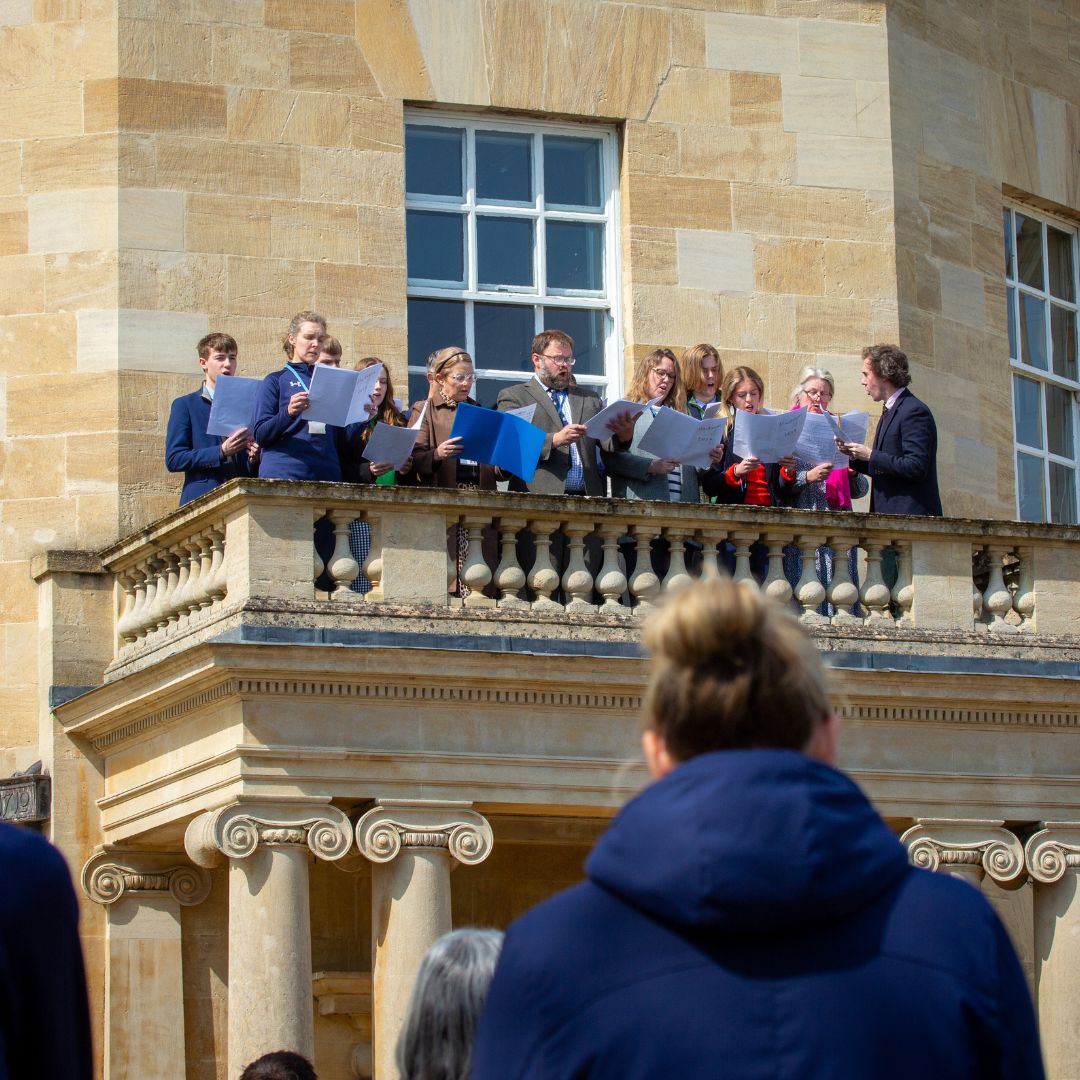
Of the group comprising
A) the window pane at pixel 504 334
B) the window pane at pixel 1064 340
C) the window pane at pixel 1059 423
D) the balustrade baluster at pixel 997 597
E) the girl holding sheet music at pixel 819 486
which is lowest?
the balustrade baluster at pixel 997 597

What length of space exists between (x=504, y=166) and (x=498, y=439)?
385 cm

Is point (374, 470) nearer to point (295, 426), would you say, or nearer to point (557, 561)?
point (295, 426)

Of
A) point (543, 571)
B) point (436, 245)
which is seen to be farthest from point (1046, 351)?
point (543, 571)

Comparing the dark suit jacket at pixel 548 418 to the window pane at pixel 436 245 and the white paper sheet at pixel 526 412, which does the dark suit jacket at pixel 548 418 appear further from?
the window pane at pixel 436 245

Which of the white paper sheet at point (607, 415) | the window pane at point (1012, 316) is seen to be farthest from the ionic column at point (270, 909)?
the window pane at point (1012, 316)

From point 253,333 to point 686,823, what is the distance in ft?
38.4

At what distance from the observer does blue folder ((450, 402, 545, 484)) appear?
12.2m

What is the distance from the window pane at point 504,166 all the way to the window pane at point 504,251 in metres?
0.17

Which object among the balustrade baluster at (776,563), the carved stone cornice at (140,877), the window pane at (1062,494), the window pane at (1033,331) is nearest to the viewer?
the balustrade baluster at (776,563)

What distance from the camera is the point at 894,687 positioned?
1298cm

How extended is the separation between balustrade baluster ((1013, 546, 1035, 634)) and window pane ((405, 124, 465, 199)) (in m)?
4.51

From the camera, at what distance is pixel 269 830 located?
11914 mm

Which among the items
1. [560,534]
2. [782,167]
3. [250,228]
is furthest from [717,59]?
[560,534]

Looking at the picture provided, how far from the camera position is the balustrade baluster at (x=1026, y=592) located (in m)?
13.5
